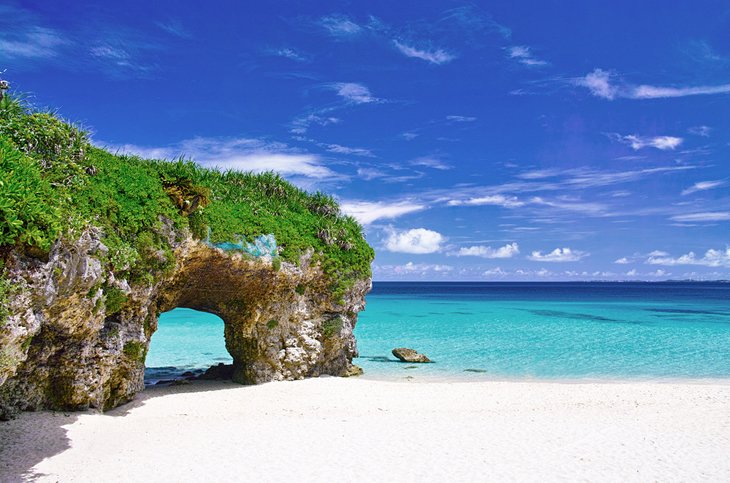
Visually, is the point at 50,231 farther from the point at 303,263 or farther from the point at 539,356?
the point at 539,356

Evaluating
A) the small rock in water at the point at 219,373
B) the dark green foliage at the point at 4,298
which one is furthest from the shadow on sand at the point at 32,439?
the small rock in water at the point at 219,373

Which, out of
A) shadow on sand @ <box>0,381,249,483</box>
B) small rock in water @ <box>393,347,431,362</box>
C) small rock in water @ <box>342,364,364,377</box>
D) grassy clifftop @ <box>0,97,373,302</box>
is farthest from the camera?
small rock in water @ <box>393,347,431,362</box>

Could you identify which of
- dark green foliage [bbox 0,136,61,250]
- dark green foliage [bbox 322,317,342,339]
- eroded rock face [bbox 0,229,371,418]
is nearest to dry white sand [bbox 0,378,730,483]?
eroded rock face [bbox 0,229,371,418]

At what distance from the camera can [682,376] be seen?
22109 mm

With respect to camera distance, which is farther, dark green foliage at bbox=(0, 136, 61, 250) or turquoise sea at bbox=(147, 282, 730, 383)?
turquoise sea at bbox=(147, 282, 730, 383)

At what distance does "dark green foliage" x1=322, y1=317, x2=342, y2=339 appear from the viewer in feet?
64.9

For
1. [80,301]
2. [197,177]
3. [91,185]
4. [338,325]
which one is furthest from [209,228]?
[338,325]

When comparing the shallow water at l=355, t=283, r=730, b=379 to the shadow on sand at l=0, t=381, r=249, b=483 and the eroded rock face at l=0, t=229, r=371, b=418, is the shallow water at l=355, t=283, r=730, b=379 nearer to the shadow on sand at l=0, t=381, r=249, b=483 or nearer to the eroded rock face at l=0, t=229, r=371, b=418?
the eroded rock face at l=0, t=229, r=371, b=418

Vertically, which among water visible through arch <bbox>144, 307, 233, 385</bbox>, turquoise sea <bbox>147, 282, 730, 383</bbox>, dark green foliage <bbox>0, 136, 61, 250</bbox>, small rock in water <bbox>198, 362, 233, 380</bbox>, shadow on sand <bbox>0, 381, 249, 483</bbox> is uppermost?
dark green foliage <bbox>0, 136, 61, 250</bbox>

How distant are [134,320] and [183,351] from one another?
16301 millimetres

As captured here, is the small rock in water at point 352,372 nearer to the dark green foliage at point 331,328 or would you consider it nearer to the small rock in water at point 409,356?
the dark green foliage at point 331,328

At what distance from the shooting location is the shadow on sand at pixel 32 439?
9191mm

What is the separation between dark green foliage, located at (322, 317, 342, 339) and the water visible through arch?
647cm

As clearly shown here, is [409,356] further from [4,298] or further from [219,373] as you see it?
[4,298]
